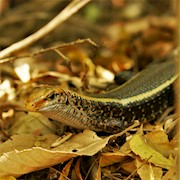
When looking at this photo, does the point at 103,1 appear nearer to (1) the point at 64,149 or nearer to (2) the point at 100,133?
(2) the point at 100,133

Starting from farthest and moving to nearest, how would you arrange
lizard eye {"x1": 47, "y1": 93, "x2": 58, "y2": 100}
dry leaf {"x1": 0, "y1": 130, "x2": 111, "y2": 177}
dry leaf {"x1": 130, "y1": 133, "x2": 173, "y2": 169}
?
1. lizard eye {"x1": 47, "y1": 93, "x2": 58, "y2": 100}
2. dry leaf {"x1": 130, "y1": 133, "x2": 173, "y2": 169}
3. dry leaf {"x1": 0, "y1": 130, "x2": 111, "y2": 177}

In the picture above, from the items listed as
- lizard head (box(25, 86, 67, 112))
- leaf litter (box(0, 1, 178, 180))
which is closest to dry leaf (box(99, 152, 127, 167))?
leaf litter (box(0, 1, 178, 180))

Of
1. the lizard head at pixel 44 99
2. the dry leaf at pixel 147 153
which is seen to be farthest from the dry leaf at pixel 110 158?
the lizard head at pixel 44 99

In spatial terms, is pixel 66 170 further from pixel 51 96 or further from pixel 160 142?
pixel 160 142

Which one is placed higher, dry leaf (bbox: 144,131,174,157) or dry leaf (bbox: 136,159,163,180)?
dry leaf (bbox: 144,131,174,157)

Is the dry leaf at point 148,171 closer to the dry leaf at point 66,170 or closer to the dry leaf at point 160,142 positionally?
the dry leaf at point 160,142

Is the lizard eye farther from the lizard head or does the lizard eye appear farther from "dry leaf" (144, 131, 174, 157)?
"dry leaf" (144, 131, 174, 157)

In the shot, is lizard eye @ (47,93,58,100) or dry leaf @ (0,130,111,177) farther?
lizard eye @ (47,93,58,100)

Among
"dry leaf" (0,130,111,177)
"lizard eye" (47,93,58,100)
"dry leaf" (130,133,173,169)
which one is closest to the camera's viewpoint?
"dry leaf" (0,130,111,177)

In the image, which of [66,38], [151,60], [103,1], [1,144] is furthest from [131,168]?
[103,1]
